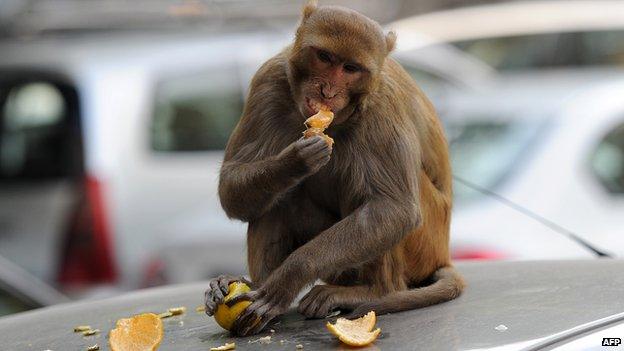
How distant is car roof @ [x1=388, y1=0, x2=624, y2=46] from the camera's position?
1491 cm

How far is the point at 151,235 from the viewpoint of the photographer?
8078mm

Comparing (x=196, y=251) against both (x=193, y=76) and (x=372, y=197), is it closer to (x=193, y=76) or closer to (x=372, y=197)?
(x=193, y=76)

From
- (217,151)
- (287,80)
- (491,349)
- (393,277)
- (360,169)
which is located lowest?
(491,349)

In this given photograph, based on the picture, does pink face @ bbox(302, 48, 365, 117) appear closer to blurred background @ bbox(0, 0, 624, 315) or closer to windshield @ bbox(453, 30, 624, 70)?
blurred background @ bbox(0, 0, 624, 315)

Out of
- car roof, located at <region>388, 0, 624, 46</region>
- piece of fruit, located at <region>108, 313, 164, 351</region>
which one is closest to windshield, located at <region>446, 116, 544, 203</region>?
piece of fruit, located at <region>108, 313, 164, 351</region>

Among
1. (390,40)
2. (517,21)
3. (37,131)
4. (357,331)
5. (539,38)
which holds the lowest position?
(357,331)

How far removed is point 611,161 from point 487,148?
2.71 ft

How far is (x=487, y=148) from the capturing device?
27.8ft

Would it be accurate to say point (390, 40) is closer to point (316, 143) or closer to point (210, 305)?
point (316, 143)

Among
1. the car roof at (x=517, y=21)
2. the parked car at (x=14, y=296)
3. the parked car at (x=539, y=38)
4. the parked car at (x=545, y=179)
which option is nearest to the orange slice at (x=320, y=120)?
the parked car at (x=14, y=296)

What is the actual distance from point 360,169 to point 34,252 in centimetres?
455

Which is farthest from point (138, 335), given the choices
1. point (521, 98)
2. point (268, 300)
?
point (521, 98)

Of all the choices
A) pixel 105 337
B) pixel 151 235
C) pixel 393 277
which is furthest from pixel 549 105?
pixel 105 337

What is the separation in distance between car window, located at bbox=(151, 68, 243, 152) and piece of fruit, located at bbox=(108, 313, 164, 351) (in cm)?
496
